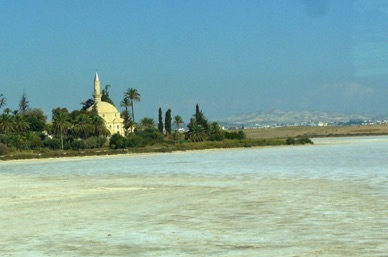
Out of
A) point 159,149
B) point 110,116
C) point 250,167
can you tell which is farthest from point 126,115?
point 250,167

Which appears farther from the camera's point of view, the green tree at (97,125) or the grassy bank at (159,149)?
the green tree at (97,125)

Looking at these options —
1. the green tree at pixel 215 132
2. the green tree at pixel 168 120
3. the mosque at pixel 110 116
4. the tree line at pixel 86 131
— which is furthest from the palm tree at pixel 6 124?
the green tree at pixel 168 120

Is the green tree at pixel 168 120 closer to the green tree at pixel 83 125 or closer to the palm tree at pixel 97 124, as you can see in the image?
the palm tree at pixel 97 124

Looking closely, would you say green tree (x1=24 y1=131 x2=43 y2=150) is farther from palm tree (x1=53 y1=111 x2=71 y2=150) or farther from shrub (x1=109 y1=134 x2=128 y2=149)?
shrub (x1=109 y1=134 x2=128 y2=149)

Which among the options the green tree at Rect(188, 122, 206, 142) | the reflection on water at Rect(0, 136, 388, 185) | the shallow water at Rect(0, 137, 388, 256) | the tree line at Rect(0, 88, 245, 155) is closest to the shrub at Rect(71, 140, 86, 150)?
the tree line at Rect(0, 88, 245, 155)

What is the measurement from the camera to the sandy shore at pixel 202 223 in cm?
1223

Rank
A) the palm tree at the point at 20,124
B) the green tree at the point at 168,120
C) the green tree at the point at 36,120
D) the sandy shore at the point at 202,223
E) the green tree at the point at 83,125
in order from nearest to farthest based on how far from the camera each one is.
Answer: the sandy shore at the point at 202,223 < the palm tree at the point at 20,124 < the green tree at the point at 83,125 < the green tree at the point at 36,120 < the green tree at the point at 168,120

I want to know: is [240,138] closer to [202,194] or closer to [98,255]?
[202,194]

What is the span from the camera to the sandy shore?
12227mm

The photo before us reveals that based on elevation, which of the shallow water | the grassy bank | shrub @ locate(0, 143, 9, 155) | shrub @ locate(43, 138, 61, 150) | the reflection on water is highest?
shrub @ locate(43, 138, 61, 150)

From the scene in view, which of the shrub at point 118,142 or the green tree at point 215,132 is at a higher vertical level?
the green tree at point 215,132

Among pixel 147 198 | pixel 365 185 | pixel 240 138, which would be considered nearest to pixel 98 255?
pixel 147 198

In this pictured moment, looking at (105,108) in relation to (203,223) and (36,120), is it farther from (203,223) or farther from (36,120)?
(203,223)

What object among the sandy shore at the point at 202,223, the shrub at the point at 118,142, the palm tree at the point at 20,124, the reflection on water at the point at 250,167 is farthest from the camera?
the palm tree at the point at 20,124
